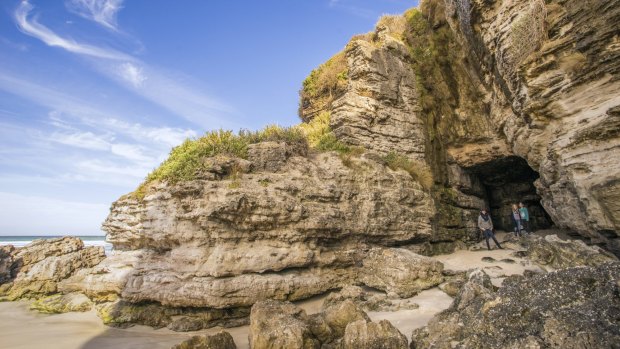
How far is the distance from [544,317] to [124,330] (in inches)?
343

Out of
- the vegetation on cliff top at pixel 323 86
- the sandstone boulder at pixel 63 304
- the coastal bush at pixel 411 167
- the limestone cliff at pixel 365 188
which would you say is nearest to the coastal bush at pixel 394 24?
the vegetation on cliff top at pixel 323 86

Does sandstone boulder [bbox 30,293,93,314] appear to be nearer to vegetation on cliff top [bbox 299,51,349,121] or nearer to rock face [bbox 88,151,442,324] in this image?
rock face [bbox 88,151,442,324]

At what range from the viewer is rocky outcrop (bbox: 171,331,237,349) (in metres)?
5.13

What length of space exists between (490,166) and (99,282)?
16.2 metres

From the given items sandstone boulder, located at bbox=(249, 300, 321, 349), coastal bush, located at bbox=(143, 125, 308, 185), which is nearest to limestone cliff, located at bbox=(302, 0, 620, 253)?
coastal bush, located at bbox=(143, 125, 308, 185)

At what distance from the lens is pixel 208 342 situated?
534 centimetres

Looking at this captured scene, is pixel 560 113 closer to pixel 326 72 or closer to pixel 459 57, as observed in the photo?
pixel 459 57

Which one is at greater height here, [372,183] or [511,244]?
[372,183]

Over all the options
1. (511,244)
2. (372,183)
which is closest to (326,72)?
(372,183)

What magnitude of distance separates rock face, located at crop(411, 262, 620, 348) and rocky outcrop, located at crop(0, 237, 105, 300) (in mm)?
12517

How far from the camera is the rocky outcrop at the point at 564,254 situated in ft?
24.4

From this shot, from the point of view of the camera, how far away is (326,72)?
16078mm

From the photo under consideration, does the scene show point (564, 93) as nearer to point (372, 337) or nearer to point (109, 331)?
point (372, 337)

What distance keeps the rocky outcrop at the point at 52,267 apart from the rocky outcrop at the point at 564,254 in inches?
582
